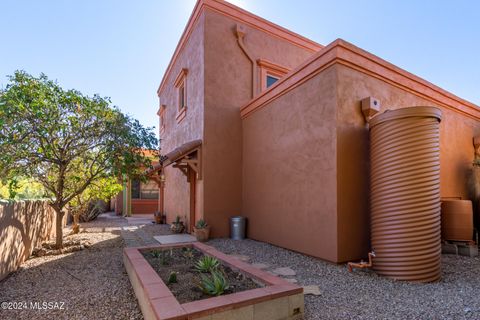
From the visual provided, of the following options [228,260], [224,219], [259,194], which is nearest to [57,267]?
[228,260]

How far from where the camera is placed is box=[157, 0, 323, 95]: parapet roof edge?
8.26 meters

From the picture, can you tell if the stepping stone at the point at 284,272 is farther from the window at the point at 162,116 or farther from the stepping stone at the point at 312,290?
the window at the point at 162,116

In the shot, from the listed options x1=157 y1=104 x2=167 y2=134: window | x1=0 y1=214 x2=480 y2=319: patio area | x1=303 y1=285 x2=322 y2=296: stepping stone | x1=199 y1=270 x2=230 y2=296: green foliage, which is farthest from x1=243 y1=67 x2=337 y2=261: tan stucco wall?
x1=157 y1=104 x2=167 y2=134: window

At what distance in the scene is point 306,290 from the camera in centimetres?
357

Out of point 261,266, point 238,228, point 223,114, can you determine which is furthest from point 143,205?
point 261,266

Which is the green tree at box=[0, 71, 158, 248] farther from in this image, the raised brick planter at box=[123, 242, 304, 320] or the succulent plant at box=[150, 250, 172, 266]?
the raised brick planter at box=[123, 242, 304, 320]

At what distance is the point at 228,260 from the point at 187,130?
6236mm

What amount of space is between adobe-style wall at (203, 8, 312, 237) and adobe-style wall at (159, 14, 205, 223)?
0.82 ft

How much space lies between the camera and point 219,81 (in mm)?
8148

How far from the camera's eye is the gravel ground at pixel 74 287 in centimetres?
316

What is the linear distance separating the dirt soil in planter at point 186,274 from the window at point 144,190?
11.9 meters

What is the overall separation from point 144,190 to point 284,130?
40.9ft

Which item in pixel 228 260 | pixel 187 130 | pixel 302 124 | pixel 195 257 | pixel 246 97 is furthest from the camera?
pixel 187 130

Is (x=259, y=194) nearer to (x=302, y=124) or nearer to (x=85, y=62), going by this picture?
(x=302, y=124)
